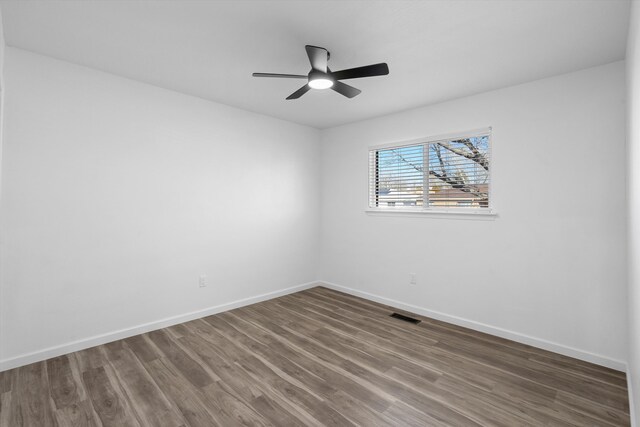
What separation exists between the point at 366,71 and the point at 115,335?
10.7 ft

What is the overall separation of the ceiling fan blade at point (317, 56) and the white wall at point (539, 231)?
1.93m

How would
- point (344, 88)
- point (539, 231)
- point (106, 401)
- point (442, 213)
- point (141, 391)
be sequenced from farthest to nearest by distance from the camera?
point (442, 213), point (539, 231), point (344, 88), point (141, 391), point (106, 401)

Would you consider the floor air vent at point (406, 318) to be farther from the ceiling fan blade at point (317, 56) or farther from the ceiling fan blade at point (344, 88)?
the ceiling fan blade at point (317, 56)

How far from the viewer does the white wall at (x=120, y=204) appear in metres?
2.50

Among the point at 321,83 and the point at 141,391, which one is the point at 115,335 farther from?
the point at 321,83

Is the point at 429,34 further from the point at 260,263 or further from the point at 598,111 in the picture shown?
the point at 260,263

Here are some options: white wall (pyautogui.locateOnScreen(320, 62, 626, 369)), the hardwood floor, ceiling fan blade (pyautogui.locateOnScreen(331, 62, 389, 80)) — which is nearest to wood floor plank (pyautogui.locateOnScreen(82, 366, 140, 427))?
the hardwood floor

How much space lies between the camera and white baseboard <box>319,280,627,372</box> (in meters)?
2.56

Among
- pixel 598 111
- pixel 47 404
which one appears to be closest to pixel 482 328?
pixel 598 111

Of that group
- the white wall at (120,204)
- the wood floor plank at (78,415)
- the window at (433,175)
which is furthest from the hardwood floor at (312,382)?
the window at (433,175)

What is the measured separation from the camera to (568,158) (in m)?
2.73

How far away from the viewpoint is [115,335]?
296 centimetres

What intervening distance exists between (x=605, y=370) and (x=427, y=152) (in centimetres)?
259

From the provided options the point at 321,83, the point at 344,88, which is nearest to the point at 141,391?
the point at 321,83
